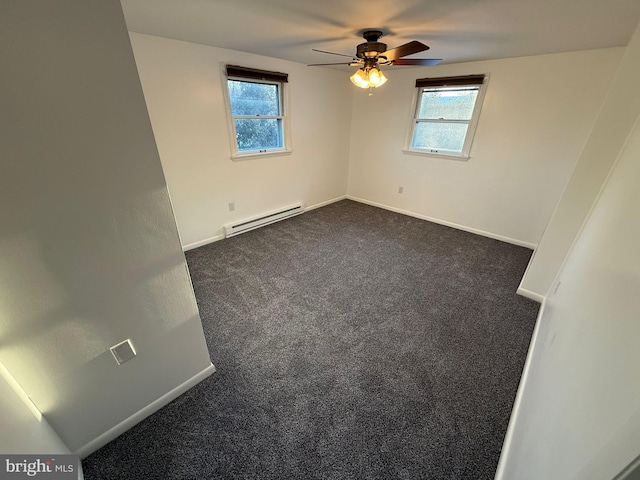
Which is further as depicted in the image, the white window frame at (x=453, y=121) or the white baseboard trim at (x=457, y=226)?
the white baseboard trim at (x=457, y=226)

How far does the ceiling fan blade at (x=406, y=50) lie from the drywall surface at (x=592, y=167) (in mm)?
1257

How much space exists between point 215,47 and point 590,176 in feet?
11.4

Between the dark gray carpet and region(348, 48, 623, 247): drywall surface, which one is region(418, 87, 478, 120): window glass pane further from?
the dark gray carpet

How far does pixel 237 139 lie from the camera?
10.3 feet

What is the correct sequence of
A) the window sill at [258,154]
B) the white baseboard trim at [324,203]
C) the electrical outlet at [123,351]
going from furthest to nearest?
the white baseboard trim at [324,203], the window sill at [258,154], the electrical outlet at [123,351]

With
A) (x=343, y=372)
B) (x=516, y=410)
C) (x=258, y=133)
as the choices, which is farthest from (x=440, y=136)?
(x=343, y=372)

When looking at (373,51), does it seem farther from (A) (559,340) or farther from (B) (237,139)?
(A) (559,340)

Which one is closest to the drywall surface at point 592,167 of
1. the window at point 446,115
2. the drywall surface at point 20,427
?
the window at point 446,115

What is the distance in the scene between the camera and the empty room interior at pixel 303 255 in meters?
0.81

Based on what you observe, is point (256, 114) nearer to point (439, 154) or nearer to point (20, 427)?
point (439, 154)

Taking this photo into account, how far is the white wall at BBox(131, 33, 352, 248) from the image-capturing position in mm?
2424

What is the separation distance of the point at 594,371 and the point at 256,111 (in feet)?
11.7

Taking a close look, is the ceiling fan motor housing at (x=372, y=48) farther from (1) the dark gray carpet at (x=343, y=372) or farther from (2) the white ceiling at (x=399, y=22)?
(1) the dark gray carpet at (x=343, y=372)

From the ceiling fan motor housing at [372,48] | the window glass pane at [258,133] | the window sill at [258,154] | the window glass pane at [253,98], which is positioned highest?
the ceiling fan motor housing at [372,48]
